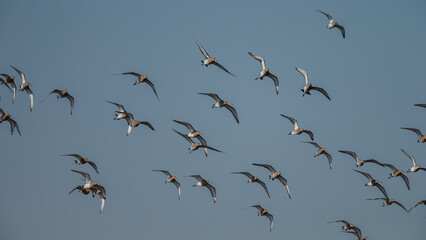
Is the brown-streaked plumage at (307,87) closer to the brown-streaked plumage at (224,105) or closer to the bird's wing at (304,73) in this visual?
the bird's wing at (304,73)

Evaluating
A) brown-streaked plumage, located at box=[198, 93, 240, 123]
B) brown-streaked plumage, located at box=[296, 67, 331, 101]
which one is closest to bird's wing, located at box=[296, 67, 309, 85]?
brown-streaked plumage, located at box=[296, 67, 331, 101]

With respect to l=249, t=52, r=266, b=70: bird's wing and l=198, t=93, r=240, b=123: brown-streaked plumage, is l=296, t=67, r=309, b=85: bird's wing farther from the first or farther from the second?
l=198, t=93, r=240, b=123: brown-streaked plumage

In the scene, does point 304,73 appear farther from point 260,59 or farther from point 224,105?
point 224,105

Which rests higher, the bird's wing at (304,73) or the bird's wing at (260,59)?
the bird's wing at (304,73)

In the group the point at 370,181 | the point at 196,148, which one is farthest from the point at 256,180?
the point at 370,181

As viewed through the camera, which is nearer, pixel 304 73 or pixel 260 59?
pixel 260 59

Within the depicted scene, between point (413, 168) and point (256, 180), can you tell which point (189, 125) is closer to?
point (256, 180)

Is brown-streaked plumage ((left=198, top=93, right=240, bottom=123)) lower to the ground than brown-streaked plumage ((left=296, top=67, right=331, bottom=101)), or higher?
lower

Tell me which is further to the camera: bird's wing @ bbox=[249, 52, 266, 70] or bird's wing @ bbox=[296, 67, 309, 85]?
bird's wing @ bbox=[296, 67, 309, 85]

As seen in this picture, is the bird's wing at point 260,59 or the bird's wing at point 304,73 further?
the bird's wing at point 304,73

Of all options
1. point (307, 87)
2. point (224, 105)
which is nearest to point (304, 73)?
point (307, 87)

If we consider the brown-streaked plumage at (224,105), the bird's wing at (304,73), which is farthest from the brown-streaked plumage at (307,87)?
the brown-streaked plumage at (224,105)

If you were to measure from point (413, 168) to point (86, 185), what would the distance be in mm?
36728

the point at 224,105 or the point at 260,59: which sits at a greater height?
the point at 260,59
